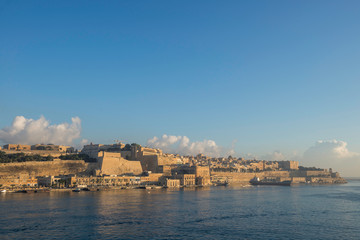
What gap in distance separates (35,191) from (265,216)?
1603 inches

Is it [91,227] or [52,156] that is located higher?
[52,156]

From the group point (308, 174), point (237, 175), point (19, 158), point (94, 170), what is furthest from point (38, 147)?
point (308, 174)

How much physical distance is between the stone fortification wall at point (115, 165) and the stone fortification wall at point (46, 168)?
8.28 ft

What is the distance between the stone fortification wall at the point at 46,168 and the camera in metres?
61.0

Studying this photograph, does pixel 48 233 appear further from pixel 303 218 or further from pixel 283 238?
pixel 303 218

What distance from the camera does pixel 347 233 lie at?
23953 millimetres

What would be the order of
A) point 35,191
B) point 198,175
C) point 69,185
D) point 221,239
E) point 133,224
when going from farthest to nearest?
point 198,175
point 69,185
point 35,191
point 133,224
point 221,239

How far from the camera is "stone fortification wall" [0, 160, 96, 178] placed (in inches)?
2402

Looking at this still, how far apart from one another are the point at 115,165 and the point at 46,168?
16.7m

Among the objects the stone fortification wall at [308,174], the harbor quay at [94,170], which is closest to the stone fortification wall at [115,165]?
the harbor quay at [94,170]

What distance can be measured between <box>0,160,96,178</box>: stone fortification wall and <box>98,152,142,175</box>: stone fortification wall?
8.28ft

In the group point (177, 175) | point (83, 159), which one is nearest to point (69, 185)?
point (83, 159)

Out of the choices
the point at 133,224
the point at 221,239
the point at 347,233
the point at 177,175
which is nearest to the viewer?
the point at 221,239

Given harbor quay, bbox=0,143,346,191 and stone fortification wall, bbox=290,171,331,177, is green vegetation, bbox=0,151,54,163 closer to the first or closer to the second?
harbor quay, bbox=0,143,346,191
